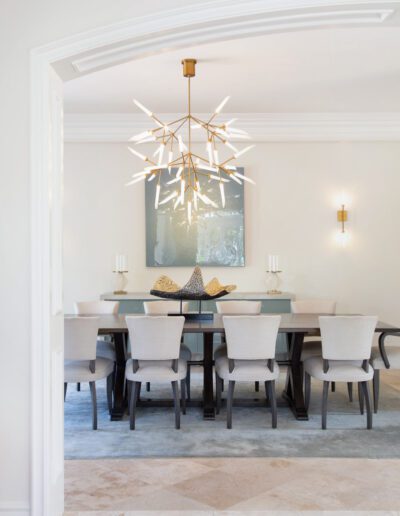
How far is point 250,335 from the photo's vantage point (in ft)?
14.1

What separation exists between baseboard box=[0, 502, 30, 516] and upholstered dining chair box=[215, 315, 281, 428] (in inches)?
78.8

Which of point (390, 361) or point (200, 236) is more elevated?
point (200, 236)

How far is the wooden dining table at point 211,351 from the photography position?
4.48 meters

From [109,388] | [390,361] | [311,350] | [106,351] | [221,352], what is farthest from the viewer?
[311,350]

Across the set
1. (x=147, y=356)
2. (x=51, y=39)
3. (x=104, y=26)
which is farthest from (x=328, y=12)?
(x=147, y=356)

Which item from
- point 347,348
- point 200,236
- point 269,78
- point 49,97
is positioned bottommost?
point 347,348

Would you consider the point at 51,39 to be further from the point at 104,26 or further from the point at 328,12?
the point at 328,12

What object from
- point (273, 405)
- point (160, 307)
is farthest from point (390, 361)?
point (160, 307)

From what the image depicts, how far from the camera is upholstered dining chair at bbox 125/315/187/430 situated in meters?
4.28

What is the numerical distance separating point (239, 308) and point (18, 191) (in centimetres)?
335

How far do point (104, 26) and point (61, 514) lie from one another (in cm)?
219

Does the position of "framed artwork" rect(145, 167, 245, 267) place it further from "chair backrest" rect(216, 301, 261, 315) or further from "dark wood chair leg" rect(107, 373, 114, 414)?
"dark wood chair leg" rect(107, 373, 114, 414)

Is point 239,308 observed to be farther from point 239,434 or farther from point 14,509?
point 14,509

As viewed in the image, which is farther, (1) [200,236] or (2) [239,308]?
(1) [200,236]
